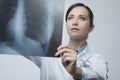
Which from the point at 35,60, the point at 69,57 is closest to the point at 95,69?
the point at 69,57

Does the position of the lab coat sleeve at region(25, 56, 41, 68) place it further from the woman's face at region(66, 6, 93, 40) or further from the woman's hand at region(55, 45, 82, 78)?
the woman's hand at region(55, 45, 82, 78)

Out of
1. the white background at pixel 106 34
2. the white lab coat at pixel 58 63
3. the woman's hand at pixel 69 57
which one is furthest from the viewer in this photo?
the white background at pixel 106 34

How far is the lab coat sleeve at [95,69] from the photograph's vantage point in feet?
2.38

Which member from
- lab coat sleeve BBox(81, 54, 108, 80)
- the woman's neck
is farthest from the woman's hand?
the woman's neck

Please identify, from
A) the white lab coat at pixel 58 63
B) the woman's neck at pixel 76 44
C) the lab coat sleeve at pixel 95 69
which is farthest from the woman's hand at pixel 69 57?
the woman's neck at pixel 76 44

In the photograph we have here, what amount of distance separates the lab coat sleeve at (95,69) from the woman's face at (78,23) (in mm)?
130

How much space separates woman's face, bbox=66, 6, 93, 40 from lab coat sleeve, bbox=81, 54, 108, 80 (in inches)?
5.1

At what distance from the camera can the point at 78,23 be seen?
0.97 metres

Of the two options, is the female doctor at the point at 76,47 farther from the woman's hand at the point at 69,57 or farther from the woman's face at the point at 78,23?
Result: the woman's hand at the point at 69,57

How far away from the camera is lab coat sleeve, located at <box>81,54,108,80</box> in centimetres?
73

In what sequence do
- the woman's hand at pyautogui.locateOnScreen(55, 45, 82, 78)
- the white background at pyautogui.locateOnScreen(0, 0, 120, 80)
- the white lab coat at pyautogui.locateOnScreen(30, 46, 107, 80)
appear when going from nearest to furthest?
the woman's hand at pyautogui.locateOnScreen(55, 45, 82, 78)
the white lab coat at pyautogui.locateOnScreen(30, 46, 107, 80)
the white background at pyautogui.locateOnScreen(0, 0, 120, 80)

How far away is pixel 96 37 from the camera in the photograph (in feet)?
3.42

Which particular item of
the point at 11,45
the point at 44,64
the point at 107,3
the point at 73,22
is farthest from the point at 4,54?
the point at 107,3

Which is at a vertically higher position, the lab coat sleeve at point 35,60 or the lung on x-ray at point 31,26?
the lung on x-ray at point 31,26
